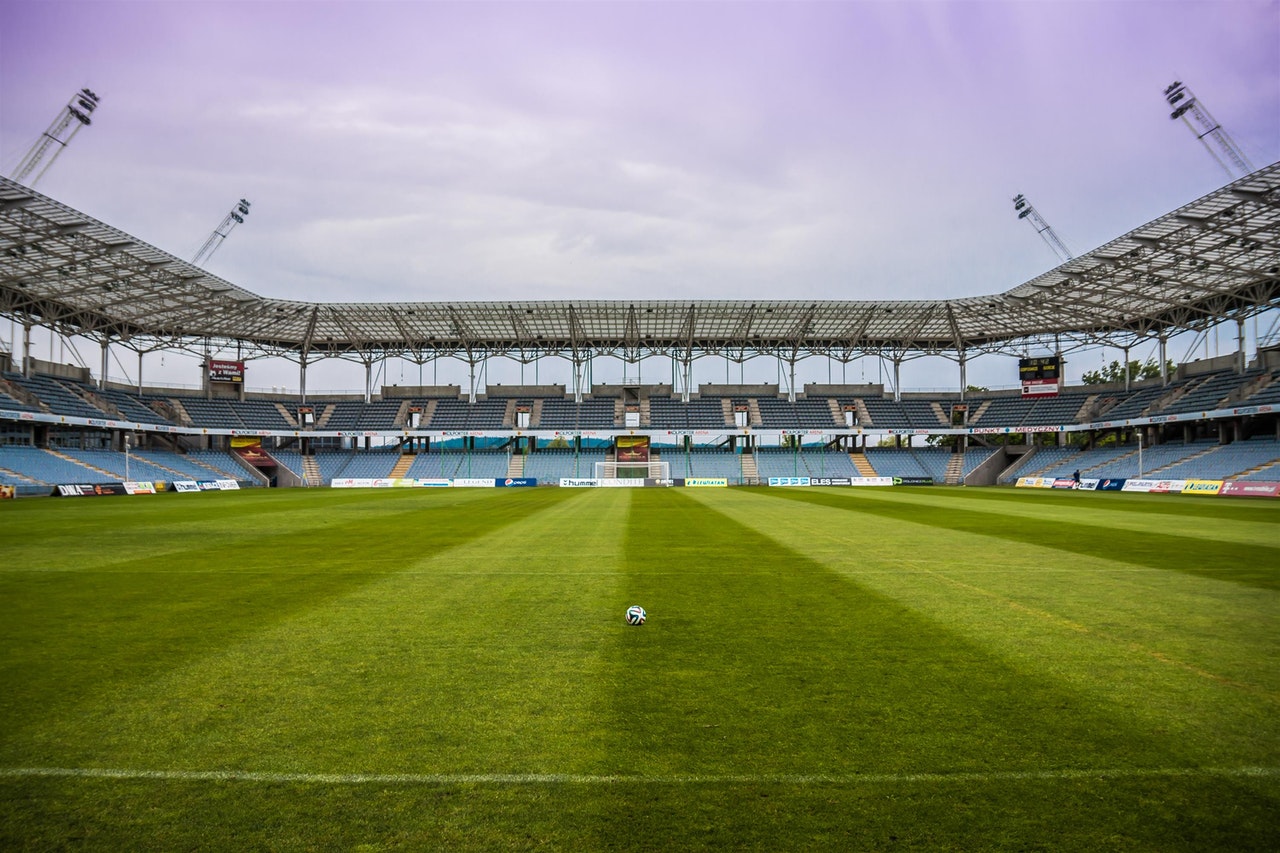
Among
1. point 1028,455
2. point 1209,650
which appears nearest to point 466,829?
point 1209,650

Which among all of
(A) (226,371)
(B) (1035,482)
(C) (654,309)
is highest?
(C) (654,309)

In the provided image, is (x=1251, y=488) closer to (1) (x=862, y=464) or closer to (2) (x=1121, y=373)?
(1) (x=862, y=464)

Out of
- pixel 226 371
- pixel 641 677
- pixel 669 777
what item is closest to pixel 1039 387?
pixel 641 677

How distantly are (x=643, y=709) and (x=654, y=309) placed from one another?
56127mm

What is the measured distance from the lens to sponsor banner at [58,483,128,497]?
3756 centimetres

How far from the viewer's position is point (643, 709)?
4719 millimetres

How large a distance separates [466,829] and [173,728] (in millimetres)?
2521

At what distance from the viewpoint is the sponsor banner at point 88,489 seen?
37.6 metres

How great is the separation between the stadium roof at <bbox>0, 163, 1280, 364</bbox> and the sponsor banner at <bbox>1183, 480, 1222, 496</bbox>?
1316 centimetres

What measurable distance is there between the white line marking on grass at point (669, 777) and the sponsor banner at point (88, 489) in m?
43.8

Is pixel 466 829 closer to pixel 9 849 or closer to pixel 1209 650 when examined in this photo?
pixel 9 849

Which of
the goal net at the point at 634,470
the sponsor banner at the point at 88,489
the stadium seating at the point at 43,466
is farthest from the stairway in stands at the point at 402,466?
the sponsor banner at the point at 88,489

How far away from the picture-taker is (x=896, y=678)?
533 centimetres

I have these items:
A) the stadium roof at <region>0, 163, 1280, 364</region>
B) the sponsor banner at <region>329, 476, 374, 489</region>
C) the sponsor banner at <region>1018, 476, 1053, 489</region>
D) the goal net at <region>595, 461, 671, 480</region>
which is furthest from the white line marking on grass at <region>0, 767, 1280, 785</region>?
the goal net at <region>595, 461, 671, 480</region>
